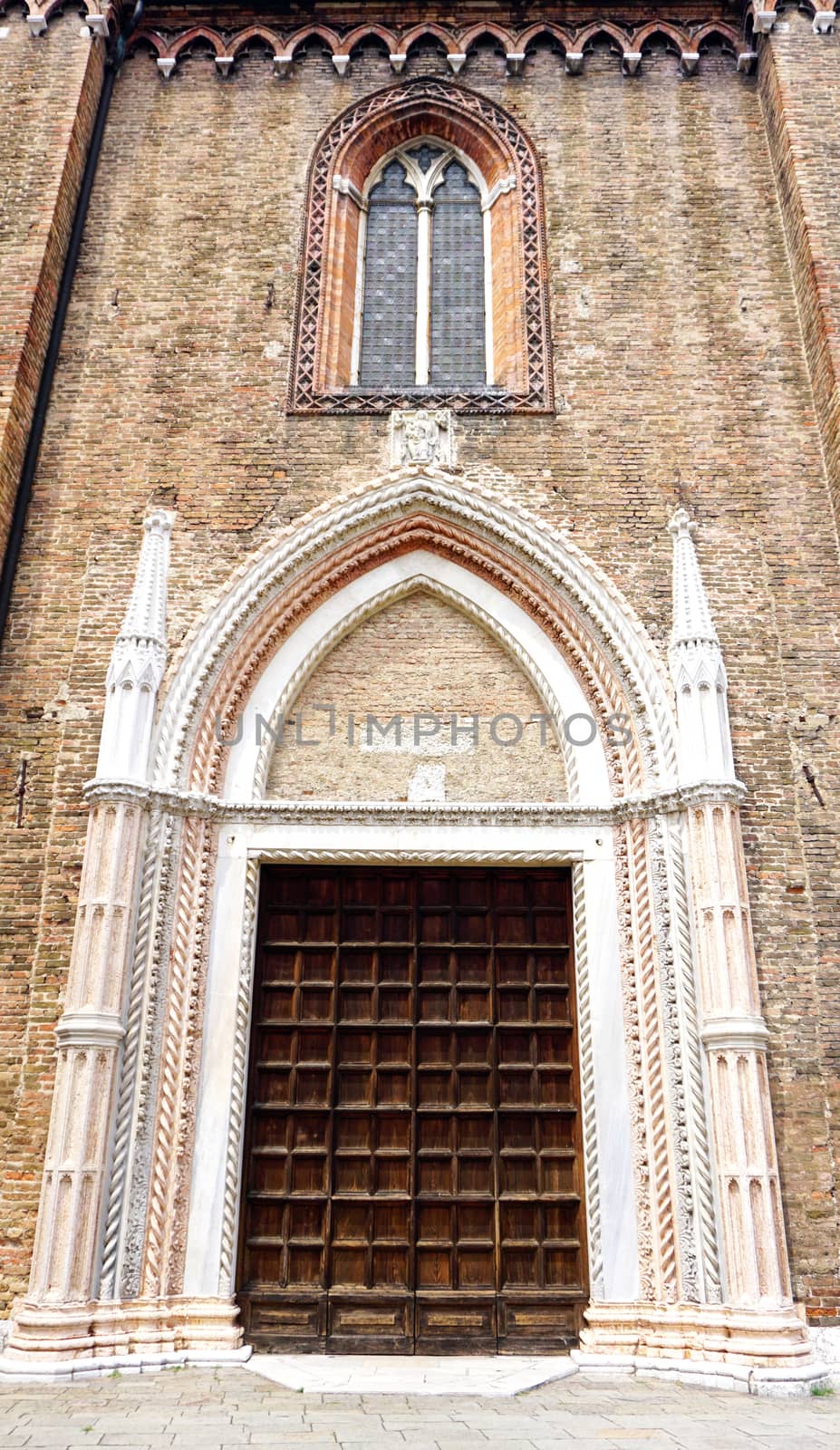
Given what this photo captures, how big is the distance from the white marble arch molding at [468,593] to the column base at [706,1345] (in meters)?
3.43

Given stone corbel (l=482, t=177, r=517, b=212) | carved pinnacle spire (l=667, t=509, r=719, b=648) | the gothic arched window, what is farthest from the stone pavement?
stone corbel (l=482, t=177, r=517, b=212)

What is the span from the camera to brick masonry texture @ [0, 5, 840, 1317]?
25.0 feet

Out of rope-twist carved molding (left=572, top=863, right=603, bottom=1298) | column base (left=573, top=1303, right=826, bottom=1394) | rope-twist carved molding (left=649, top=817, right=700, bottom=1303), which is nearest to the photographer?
column base (left=573, top=1303, right=826, bottom=1394)

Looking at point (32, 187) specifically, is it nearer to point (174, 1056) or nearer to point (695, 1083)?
point (174, 1056)

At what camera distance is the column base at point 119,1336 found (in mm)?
6461

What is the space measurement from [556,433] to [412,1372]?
697cm

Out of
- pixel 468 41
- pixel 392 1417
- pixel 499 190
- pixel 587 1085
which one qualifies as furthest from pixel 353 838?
pixel 468 41

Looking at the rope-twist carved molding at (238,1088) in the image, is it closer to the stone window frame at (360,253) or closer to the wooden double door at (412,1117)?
the wooden double door at (412,1117)

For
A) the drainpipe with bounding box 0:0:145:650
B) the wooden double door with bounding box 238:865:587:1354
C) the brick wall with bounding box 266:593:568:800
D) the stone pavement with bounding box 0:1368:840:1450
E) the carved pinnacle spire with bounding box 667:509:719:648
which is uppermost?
the drainpipe with bounding box 0:0:145:650

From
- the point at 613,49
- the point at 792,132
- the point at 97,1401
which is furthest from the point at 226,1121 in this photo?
the point at 613,49

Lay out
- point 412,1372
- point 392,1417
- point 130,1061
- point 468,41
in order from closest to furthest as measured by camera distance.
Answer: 1. point 392,1417
2. point 412,1372
3. point 130,1061
4. point 468,41

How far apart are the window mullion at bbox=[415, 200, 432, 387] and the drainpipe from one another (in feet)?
10.3

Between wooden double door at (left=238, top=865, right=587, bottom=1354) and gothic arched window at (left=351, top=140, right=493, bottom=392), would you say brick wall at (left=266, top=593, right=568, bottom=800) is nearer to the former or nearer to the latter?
wooden double door at (left=238, top=865, right=587, bottom=1354)

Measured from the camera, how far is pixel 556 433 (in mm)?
9250
